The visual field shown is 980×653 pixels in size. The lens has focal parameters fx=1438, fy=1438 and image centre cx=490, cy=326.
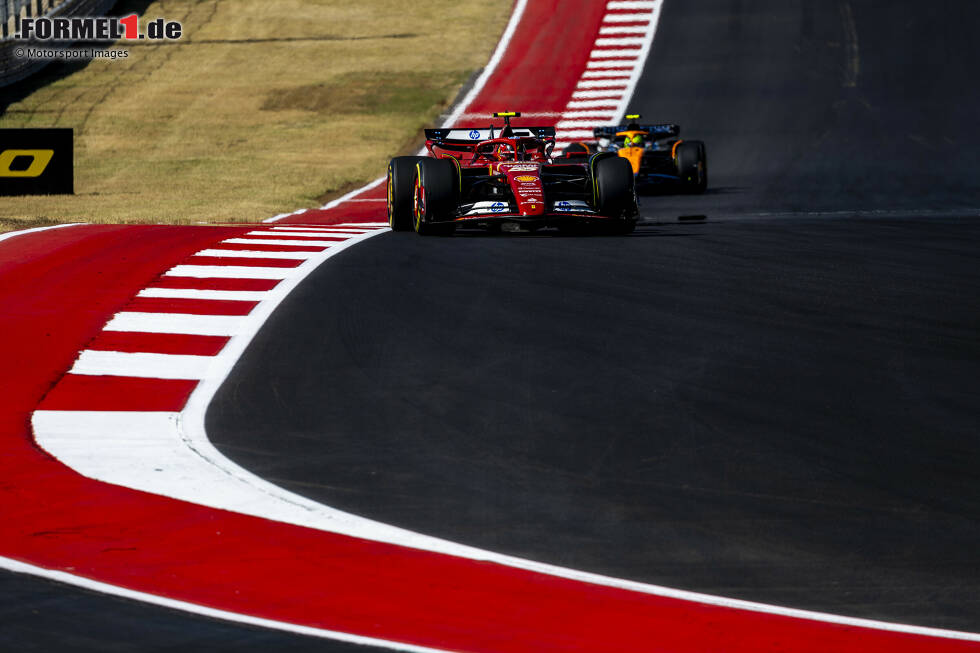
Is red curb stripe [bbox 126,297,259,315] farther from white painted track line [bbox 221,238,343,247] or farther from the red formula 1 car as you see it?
the red formula 1 car

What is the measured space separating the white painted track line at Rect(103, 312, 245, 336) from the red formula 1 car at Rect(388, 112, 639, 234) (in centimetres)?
466

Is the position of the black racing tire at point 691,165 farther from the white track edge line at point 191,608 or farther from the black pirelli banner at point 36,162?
the white track edge line at point 191,608

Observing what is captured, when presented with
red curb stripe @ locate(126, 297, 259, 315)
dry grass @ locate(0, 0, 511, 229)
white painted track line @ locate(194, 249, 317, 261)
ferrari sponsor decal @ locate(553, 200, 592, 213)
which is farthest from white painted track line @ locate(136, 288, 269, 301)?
dry grass @ locate(0, 0, 511, 229)

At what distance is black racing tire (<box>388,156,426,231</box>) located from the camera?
16.5m

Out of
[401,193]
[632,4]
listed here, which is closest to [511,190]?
[401,193]

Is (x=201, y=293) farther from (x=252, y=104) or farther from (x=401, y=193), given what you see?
(x=252, y=104)

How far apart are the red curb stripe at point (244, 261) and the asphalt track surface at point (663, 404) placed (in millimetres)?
588

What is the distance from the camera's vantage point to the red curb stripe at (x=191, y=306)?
38.1ft

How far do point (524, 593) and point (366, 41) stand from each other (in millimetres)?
36276

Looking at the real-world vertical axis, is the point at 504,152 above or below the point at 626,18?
below

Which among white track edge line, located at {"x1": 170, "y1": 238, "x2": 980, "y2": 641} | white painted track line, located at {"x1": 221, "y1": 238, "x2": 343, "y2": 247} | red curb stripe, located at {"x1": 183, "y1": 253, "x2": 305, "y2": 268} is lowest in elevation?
white track edge line, located at {"x1": 170, "y1": 238, "x2": 980, "y2": 641}

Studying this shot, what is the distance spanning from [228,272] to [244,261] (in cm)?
60

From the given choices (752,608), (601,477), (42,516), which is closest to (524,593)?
(752,608)

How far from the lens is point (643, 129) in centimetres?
2384
